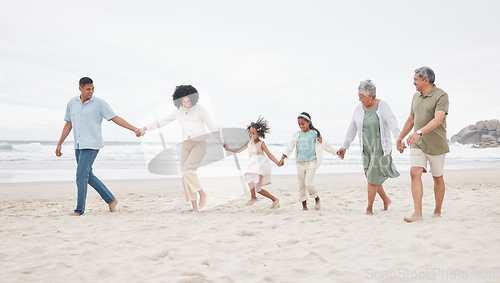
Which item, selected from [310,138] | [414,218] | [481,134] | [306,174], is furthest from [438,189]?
[481,134]

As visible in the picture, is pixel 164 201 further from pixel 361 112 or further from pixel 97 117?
pixel 361 112

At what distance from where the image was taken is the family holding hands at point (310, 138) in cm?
464

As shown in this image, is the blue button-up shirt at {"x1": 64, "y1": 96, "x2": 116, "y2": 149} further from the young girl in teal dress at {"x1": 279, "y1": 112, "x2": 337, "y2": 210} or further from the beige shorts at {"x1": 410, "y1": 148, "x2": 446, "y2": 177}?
the beige shorts at {"x1": 410, "y1": 148, "x2": 446, "y2": 177}

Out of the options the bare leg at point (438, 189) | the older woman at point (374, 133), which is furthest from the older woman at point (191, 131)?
the bare leg at point (438, 189)

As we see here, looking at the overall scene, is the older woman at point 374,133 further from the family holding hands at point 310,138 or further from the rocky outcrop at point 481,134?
the rocky outcrop at point 481,134

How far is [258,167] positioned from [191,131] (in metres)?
1.29

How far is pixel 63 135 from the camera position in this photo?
6.02 m

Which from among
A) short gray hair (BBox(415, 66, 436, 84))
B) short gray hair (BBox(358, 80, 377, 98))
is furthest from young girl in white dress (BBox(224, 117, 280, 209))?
short gray hair (BBox(415, 66, 436, 84))

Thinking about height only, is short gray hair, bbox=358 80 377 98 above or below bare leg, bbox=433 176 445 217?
above

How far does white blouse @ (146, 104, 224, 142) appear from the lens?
5926 mm

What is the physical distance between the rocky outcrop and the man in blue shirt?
45195 millimetres

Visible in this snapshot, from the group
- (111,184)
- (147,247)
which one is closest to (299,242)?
(147,247)

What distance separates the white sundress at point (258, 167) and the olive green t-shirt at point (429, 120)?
8.07ft

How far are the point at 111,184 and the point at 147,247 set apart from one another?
7.29m
